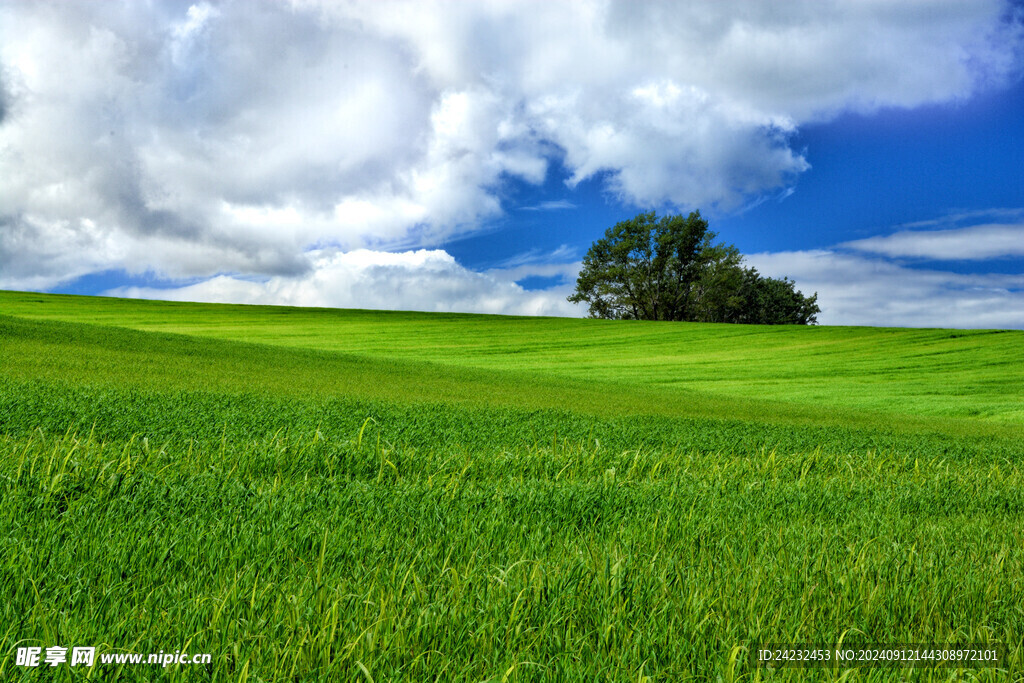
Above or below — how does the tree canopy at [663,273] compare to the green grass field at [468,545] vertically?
above

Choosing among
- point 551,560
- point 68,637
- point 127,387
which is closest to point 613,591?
point 551,560

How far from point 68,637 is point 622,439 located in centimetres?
559

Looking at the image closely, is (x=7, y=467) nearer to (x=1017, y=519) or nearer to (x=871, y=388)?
(x=1017, y=519)

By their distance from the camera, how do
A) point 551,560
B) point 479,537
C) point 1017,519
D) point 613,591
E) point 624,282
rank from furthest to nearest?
point 624,282, point 1017,519, point 479,537, point 551,560, point 613,591

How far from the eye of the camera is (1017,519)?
13.7ft

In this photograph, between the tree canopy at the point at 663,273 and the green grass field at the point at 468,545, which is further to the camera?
the tree canopy at the point at 663,273

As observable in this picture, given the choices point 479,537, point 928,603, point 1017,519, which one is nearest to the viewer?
point 928,603

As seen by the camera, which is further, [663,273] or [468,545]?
[663,273]

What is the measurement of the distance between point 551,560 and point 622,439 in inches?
168

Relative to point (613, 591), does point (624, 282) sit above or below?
above

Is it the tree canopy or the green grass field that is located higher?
the tree canopy

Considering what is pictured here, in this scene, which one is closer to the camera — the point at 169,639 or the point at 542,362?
the point at 169,639

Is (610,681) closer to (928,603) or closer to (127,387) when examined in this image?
(928,603)

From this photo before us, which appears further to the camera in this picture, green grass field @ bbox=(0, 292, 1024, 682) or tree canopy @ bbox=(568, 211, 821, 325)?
tree canopy @ bbox=(568, 211, 821, 325)
